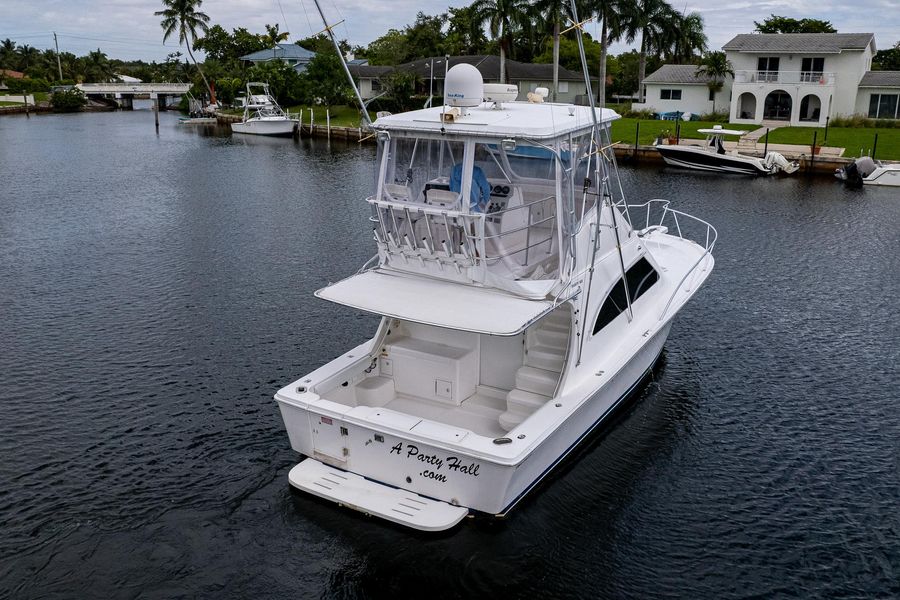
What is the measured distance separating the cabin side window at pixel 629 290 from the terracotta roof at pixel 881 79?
42761mm

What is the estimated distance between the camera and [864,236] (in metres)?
25.0

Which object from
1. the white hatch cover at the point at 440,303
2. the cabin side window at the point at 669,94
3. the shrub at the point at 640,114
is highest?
the cabin side window at the point at 669,94

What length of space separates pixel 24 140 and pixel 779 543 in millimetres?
58204

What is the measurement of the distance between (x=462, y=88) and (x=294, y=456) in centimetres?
592

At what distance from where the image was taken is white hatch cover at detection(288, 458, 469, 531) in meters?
9.41

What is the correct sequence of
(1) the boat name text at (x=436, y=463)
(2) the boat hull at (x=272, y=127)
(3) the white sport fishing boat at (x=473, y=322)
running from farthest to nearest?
(2) the boat hull at (x=272, y=127) → (3) the white sport fishing boat at (x=473, y=322) → (1) the boat name text at (x=436, y=463)

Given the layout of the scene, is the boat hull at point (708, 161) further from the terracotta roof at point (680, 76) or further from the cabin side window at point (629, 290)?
the cabin side window at point (629, 290)

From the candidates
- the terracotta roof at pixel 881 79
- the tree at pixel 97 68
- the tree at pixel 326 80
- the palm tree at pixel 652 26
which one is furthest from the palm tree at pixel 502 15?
the tree at pixel 97 68

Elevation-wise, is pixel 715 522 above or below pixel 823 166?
below

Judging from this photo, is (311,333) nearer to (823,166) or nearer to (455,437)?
(455,437)

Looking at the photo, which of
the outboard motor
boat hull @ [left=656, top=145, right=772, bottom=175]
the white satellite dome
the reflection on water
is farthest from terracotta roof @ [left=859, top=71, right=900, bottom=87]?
the white satellite dome

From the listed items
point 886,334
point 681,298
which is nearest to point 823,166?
point 886,334

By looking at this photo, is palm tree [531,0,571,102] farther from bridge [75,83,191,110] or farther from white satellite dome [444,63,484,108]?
bridge [75,83,191,110]

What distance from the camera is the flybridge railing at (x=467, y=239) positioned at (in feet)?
33.1
